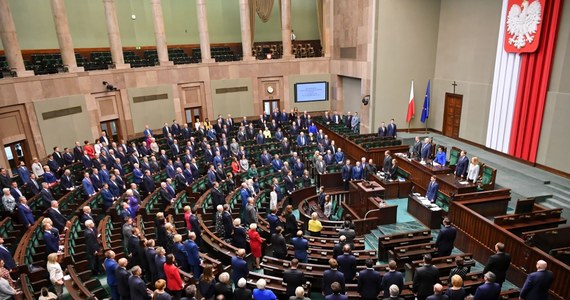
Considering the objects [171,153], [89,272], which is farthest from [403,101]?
[89,272]

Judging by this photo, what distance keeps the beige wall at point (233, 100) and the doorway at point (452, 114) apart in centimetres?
1046

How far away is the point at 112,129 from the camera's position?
1748 centimetres

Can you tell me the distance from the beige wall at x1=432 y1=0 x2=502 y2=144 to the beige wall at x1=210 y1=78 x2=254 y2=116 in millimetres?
9277

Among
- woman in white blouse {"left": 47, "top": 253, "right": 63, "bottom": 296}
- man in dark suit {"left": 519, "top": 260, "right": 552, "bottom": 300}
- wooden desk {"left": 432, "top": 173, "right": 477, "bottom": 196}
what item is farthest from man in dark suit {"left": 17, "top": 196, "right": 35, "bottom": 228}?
wooden desk {"left": 432, "top": 173, "right": 477, "bottom": 196}

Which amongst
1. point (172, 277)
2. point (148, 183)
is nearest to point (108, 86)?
point (148, 183)

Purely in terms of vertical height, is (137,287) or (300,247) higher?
(137,287)

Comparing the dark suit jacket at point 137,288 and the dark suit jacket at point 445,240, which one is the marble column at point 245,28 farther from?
the dark suit jacket at point 137,288

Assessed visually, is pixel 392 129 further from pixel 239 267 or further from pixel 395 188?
pixel 239 267

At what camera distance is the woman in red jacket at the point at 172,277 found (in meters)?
5.99

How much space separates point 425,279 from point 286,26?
17572mm

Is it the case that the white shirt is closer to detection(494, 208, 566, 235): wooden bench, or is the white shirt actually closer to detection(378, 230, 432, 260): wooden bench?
detection(378, 230, 432, 260): wooden bench

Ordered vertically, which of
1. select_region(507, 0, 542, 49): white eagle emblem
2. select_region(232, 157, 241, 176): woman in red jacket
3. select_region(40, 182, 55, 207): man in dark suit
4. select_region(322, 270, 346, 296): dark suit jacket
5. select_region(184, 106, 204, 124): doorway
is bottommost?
select_region(232, 157, 241, 176): woman in red jacket

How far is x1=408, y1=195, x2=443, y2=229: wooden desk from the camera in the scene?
32.3 feet

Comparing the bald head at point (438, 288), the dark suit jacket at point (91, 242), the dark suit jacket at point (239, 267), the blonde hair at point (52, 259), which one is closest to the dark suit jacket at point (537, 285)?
the bald head at point (438, 288)
